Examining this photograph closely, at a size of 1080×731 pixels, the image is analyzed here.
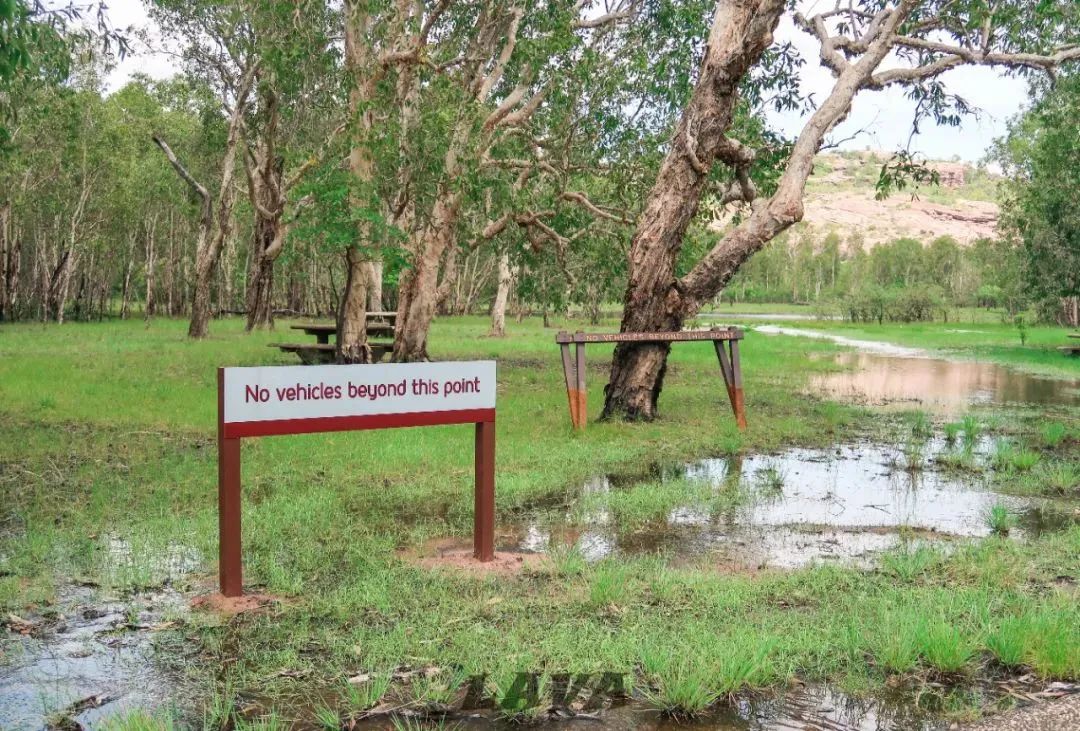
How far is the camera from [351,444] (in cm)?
1038

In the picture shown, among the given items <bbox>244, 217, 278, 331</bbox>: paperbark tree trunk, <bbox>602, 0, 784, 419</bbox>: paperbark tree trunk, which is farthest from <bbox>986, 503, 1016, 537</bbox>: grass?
<bbox>244, 217, 278, 331</bbox>: paperbark tree trunk

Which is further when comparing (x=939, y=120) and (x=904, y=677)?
(x=939, y=120)

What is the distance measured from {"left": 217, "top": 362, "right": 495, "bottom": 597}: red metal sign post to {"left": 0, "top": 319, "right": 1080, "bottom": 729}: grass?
1.61ft

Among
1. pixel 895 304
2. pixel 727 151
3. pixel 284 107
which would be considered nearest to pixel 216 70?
pixel 284 107

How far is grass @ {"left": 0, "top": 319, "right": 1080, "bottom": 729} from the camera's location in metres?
4.26

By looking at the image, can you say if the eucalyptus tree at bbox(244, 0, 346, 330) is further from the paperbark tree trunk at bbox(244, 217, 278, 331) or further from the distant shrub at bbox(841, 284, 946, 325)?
the distant shrub at bbox(841, 284, 946, 325)

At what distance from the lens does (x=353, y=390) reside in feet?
18.0

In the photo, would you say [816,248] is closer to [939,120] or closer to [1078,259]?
[1078,259]

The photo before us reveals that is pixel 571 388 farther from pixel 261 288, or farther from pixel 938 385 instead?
pixel 261 288

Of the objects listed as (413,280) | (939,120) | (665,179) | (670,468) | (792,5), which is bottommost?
(670,468)

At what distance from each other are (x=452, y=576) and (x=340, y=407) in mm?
1176

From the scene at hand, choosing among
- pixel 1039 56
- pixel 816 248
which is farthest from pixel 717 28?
pixel 816 248

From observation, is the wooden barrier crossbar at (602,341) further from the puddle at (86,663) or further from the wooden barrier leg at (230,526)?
the puddle at (86,663)

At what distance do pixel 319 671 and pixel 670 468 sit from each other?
5.94 metres
